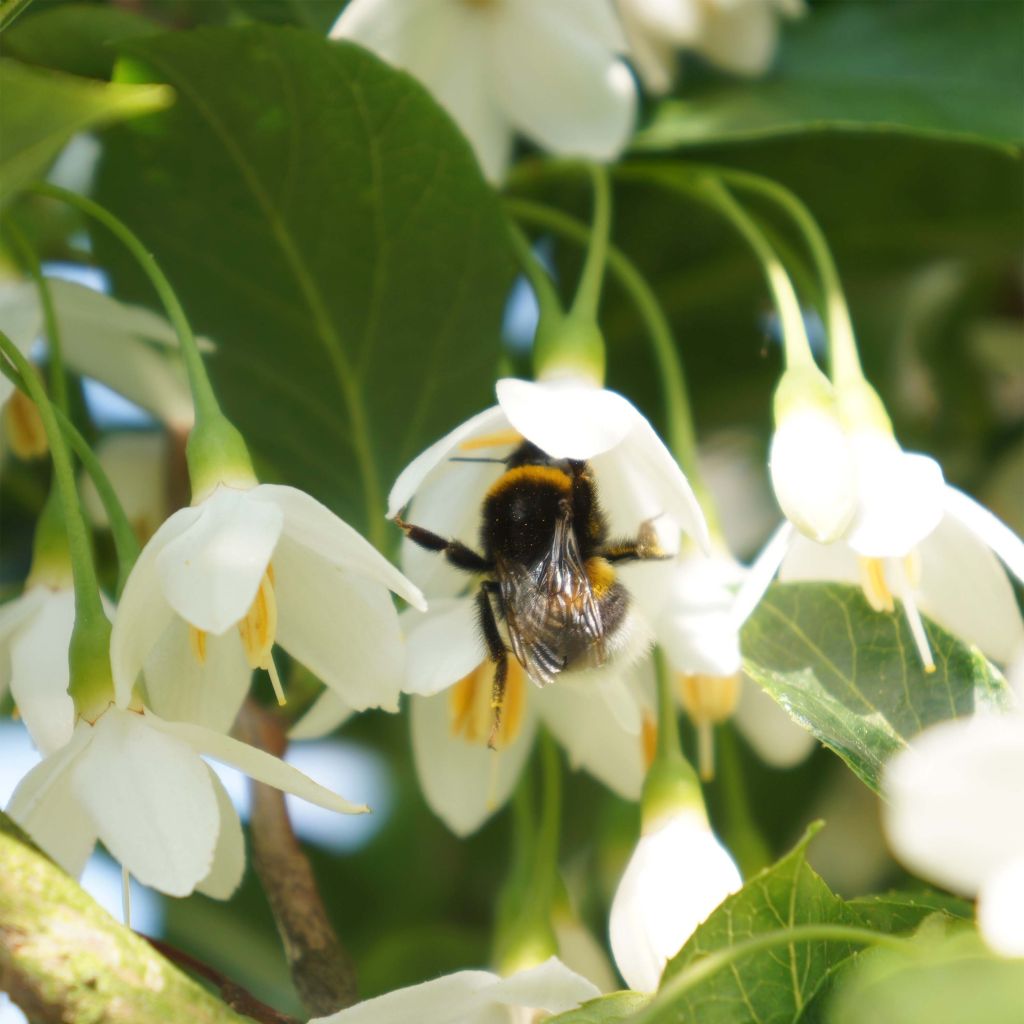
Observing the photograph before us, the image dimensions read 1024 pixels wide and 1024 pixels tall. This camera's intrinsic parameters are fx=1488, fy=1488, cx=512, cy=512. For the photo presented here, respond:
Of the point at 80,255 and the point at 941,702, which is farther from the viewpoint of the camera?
the point at 80,255

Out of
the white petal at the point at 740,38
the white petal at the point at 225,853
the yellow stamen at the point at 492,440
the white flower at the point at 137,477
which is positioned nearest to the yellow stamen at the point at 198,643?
the white petal at the point at 225,853

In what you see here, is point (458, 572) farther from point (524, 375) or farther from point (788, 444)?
point (524, 375)

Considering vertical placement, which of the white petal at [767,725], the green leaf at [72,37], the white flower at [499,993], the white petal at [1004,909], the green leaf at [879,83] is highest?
the green leaf at [72,37]

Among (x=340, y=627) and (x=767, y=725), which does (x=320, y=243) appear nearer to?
(x=340, y=627)

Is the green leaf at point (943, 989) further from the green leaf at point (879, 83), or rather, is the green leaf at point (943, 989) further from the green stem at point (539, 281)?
the green leaf at point (879, 83)

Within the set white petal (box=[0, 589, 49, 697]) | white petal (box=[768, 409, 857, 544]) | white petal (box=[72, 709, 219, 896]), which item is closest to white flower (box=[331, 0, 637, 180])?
white petal (box=[768, 409, 857, 544])

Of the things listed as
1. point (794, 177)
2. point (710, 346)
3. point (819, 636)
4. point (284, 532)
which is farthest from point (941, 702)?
point (710, 346)
